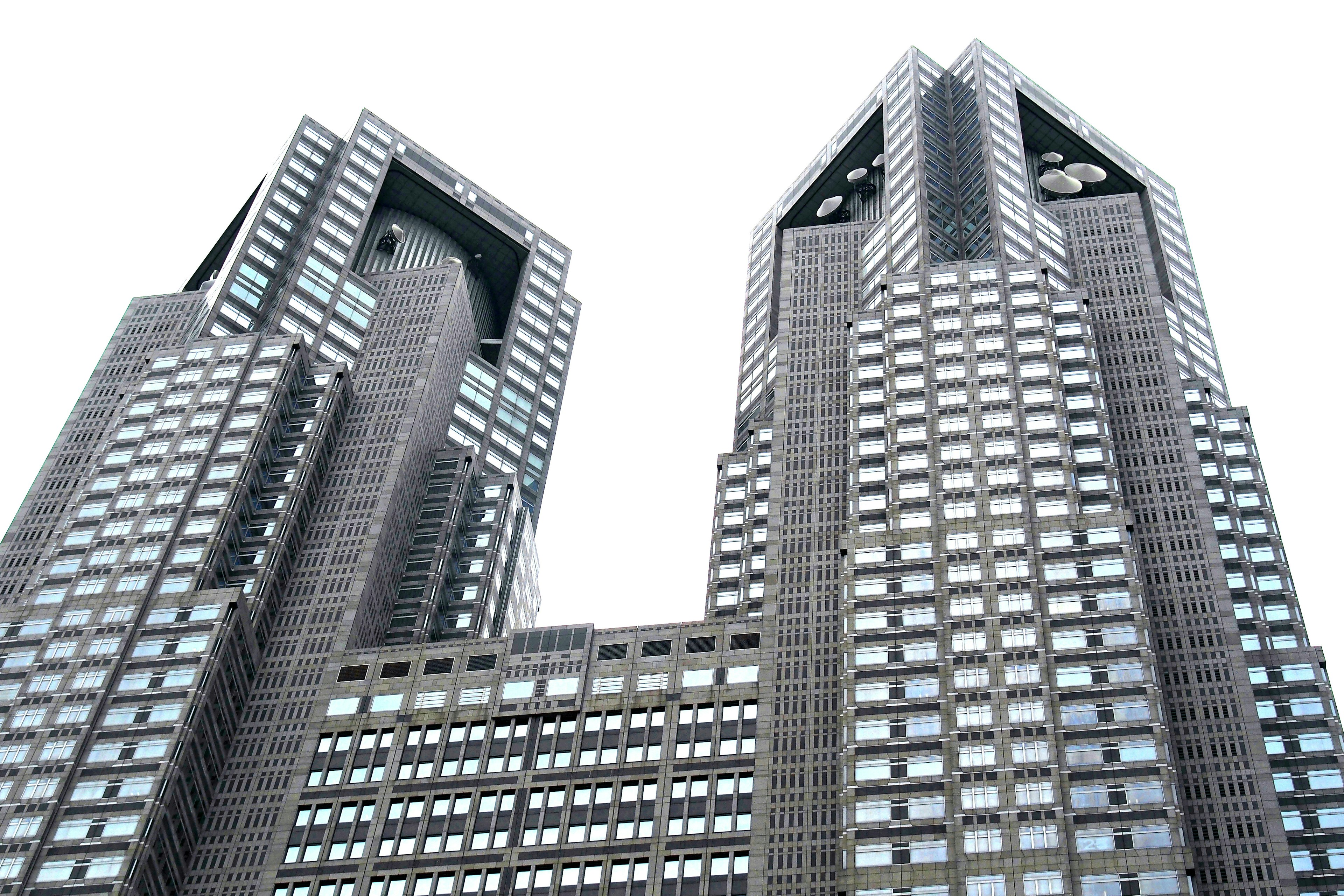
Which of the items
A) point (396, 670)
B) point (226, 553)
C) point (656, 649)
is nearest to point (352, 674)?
point (396, 670)

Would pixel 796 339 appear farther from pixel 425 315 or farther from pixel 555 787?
pixel 555 787

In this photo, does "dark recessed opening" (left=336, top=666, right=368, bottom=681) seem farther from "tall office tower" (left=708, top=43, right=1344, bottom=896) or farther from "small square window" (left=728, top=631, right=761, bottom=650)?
"small square window" (left=728, top=631, right=761, bottom=650)

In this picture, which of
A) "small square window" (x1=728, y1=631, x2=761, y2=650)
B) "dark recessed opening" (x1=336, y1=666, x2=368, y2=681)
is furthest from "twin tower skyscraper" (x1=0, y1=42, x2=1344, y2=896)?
"dark recessed opening" (x1=336, y1=666, x2=368, y2=681)

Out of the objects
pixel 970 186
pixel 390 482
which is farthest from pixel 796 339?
pixel 390 482

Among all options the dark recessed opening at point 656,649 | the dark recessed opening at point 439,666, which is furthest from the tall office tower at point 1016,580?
the dark recessed opening at point 439,666

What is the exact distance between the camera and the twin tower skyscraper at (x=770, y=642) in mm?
125062

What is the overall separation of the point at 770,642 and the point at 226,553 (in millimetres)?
55068

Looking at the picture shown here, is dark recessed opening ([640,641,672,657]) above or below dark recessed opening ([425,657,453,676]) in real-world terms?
above

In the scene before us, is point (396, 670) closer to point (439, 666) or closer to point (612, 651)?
point (439, 666)

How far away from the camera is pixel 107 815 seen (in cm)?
13112

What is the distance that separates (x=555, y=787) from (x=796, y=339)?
61175mm

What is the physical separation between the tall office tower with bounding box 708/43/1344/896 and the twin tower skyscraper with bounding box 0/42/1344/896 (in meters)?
0.36

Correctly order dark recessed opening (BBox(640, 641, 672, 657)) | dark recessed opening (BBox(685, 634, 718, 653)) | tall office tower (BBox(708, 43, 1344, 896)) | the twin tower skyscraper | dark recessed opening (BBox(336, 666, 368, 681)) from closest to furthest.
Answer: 1. tall office tower (BBox(708, 43, 1344, 896))
2. the twin tower skyscraper
3. dark recessed opening (BBox(685, 634, 718, 653))
4. dark recessed opening (BBox(640, 641, 672, 657))
5. dark recessed opening (BBox(336, 666, 368, 681))

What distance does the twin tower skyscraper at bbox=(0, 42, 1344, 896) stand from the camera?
410ft
